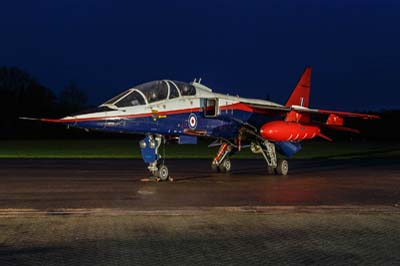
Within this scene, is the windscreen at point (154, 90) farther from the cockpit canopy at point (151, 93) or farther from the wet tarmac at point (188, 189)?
the wet tarmac at point (188, 189)

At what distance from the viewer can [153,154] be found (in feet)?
64.1

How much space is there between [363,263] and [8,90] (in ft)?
350

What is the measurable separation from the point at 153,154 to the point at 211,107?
3.46m

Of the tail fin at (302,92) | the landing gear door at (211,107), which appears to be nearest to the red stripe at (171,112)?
the landing gear door at (211,107)

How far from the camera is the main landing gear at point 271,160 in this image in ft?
76.8

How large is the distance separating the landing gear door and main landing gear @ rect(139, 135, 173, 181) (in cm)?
249

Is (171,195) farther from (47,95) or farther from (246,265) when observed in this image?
(47,95)

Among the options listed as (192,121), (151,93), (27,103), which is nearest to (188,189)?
(151,93)

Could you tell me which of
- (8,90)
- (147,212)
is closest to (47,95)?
(8,90)

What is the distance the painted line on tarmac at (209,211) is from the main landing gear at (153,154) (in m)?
6.84

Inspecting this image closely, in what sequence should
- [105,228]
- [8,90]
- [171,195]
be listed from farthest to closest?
[8,90], [171,195], [105,228]

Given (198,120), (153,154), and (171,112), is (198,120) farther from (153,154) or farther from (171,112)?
(153,154)

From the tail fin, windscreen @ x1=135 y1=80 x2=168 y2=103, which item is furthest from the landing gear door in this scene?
the tail fin

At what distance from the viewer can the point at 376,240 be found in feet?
31.0
